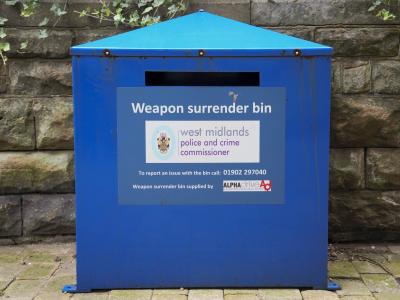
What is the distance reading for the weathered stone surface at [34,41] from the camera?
4090mm

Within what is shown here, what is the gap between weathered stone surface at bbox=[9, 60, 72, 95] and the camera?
13.5 ft

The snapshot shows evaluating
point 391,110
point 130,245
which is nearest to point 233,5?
point 391,110

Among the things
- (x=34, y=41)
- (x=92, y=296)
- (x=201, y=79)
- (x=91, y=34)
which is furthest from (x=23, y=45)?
(x=92, y=296)

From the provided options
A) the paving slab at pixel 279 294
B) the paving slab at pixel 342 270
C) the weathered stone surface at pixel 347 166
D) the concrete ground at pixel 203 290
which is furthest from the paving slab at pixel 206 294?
the weathered stone surface at pixel 347 166

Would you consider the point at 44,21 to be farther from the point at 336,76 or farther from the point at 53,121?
the point at 336,76

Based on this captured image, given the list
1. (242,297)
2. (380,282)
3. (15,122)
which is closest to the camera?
(242,297)

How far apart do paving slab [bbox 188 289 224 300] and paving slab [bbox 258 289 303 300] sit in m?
0.24

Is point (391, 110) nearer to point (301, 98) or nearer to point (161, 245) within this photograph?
point (301, 98)

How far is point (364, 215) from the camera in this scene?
418 cm

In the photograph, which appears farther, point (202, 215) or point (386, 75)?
point (386, 75)

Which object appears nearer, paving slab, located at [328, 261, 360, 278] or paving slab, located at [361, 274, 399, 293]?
paving slab, located at [361, 274, 399, 293]

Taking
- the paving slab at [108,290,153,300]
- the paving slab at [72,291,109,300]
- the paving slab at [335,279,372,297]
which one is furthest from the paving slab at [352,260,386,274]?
the paving slab at [72,291,109,300]

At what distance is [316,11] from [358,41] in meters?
0.40

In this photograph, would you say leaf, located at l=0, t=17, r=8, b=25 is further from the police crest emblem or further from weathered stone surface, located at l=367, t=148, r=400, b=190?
weathered stone surface, located at l=367, t=148, r=400, b=190
